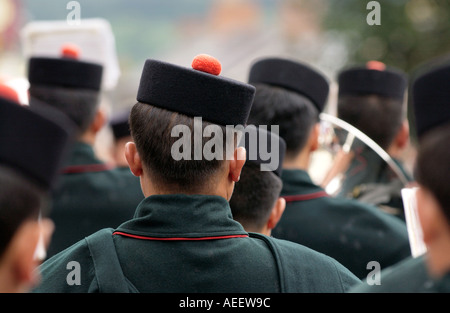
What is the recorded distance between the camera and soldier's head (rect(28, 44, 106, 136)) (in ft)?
12.7

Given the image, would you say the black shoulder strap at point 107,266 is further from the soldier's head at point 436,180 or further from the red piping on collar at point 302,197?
the red piping on collar at point 302,197

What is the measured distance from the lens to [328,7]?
1672cm

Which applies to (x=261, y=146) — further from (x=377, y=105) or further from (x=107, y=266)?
(x=377, y=105)

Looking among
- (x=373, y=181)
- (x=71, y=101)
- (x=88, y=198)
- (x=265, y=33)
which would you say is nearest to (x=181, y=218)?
(x=88, y=198)

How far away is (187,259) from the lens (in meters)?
1.92

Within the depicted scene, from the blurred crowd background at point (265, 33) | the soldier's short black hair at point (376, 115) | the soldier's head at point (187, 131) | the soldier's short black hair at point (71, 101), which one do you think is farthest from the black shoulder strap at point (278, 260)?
the soldier's short black hair at point (376, 115)

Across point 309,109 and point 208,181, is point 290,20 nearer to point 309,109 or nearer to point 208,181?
point 309,109

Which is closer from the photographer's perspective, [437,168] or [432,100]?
[437,168]

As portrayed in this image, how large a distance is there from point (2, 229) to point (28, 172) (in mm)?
150

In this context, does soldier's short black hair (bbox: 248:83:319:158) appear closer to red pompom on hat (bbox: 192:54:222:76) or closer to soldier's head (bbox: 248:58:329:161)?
soldier's head (bbox: 248:58:329:161)

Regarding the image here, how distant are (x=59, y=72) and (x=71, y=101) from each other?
0.20 m

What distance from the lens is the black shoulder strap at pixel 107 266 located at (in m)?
1.84
